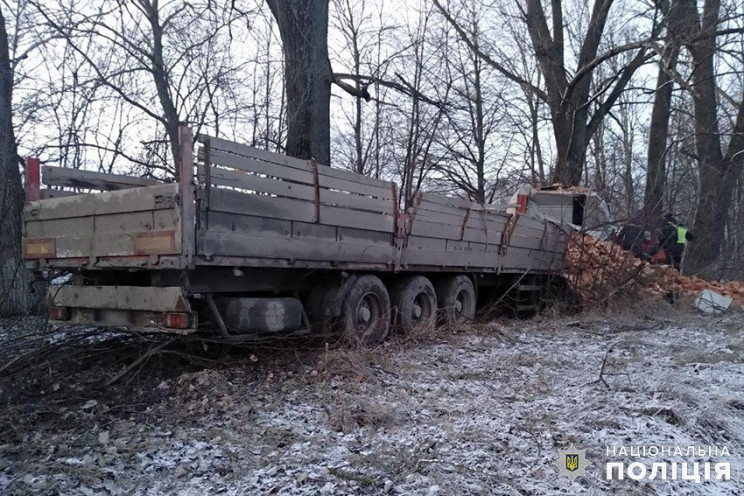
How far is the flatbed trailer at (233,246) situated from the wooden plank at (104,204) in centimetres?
1

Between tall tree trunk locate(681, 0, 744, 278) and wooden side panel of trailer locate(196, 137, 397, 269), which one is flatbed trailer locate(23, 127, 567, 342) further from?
tall tree trunk locate(681, 0, 744, 278)

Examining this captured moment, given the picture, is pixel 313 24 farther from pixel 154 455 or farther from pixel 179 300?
pixel 154 455

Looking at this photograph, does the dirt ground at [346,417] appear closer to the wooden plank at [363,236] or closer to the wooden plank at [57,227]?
the wooden plank at [57,227]

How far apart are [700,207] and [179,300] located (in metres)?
16.0

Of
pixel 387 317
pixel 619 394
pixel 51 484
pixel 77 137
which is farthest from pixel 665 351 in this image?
pixel 77 137

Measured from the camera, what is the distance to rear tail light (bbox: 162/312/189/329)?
5422 millimetres

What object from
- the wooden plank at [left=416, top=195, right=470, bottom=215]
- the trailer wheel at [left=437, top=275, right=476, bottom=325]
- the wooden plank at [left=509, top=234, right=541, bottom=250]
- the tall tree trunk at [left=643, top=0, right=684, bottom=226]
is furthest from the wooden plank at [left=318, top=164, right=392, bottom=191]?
the tall tree trunk at [left=643, top=0, right=684, bottom=226]

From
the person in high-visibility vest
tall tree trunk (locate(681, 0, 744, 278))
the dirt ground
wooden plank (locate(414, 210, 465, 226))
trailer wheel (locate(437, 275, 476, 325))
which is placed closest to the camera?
the dirt ground

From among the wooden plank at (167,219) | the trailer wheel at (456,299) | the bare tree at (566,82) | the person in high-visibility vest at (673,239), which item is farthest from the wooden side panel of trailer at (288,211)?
the bare tree at (566,82)

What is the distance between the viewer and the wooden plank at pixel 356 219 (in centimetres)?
683

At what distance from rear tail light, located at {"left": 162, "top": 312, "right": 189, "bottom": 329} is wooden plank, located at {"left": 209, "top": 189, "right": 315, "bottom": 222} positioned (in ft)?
3.26

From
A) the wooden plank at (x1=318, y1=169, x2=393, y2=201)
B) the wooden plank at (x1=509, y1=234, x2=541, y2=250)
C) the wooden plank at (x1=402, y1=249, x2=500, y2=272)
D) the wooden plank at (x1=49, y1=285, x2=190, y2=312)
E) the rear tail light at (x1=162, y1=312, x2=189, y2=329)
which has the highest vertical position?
the wooden plank at (x1=318, y1=169, x2=393, y2=201)

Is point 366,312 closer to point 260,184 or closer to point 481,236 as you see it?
point 260,184

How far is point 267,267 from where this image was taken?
6.24 meters
